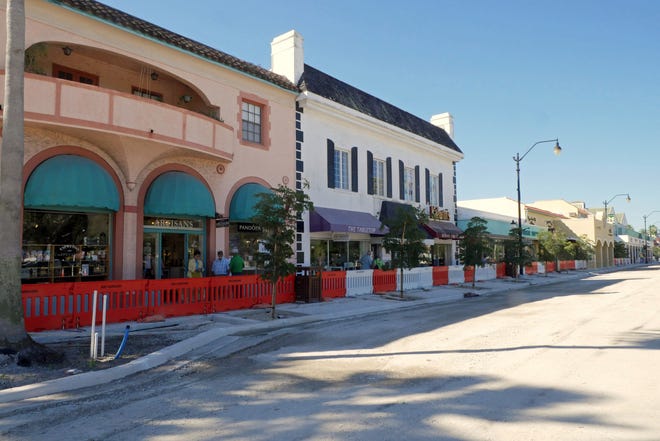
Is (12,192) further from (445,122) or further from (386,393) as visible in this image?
(445,122)

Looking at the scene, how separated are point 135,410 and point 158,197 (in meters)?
9.73

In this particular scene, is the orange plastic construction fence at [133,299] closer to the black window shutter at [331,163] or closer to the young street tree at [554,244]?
the black window shutter at [331,163]

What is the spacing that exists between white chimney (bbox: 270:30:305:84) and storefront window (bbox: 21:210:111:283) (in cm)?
1003

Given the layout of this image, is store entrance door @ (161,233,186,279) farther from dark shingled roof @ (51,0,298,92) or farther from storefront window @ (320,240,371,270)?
storefront window @ (320,240,371,270)

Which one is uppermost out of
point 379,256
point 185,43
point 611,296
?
point 185,43

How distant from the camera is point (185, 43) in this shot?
15398 mm

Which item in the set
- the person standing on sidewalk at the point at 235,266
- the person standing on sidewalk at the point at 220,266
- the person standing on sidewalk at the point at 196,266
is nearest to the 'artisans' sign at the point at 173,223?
the person standing on sidewalk at the point at 196,266

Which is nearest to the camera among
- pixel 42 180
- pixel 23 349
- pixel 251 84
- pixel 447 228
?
pixel 23 349

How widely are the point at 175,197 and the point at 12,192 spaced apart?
6819 mm

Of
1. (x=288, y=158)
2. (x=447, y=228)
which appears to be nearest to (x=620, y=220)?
(x=447, y=228)

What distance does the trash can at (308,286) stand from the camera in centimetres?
1622

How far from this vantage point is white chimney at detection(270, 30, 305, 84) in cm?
2006

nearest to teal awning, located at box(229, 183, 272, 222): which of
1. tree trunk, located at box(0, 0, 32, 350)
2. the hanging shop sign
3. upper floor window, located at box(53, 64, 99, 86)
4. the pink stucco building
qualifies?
the pink stucco building

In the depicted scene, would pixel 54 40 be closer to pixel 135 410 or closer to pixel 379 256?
pixel 135 410
